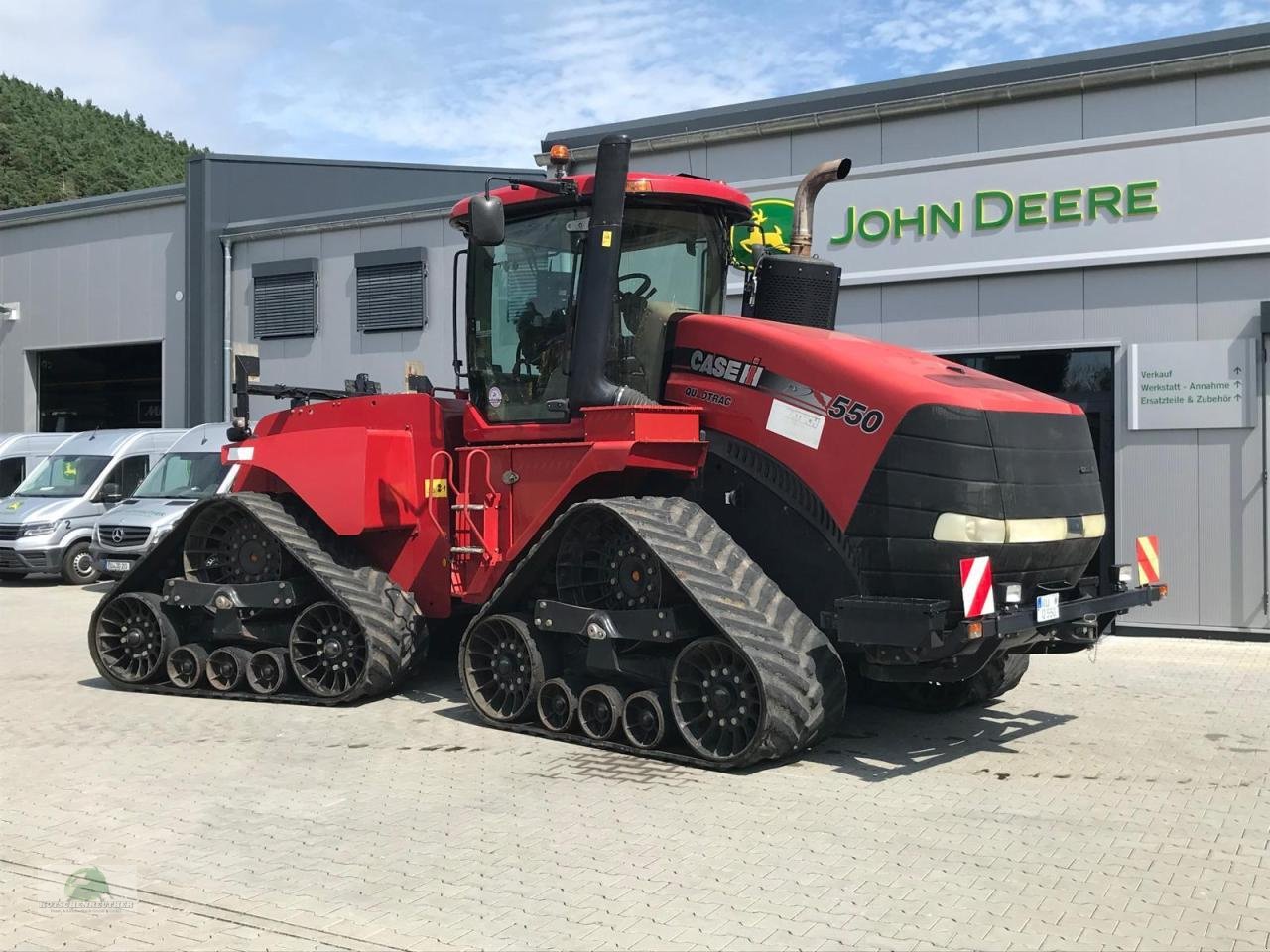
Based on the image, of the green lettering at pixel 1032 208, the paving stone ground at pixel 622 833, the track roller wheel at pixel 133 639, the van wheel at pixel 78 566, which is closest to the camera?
the paving stone ground at pixel 622 833

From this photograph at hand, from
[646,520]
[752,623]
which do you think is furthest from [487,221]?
[752,623]

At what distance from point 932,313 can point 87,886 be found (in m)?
10.3

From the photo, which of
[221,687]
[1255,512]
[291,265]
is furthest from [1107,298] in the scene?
[291,265]

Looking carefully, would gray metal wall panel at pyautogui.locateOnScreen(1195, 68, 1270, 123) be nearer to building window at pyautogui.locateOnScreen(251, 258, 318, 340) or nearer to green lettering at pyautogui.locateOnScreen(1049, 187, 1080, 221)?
green lettering at pyautogui.locateOnScreen(1049, 187, 1080, 221)

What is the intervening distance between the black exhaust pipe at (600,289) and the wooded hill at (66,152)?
5481 cm

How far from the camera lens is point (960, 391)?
6.67m

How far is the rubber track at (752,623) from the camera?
6480 millimetres

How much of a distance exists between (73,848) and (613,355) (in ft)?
13.0

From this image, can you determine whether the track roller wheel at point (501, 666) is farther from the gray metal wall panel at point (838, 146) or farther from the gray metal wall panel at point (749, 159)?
the gray metal wall panel at point (749, 159)

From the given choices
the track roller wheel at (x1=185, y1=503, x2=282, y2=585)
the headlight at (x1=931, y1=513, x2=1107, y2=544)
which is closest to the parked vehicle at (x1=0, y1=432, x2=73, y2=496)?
the track roller wheel at (x1=185, y1=503, x2=282, y2=585)

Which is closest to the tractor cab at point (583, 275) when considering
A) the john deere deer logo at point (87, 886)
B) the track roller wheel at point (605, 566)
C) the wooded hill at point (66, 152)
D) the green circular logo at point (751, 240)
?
the green circular logo at point (751, 240)

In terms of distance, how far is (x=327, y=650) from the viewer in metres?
8.53

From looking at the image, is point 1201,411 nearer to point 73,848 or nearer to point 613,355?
point 613,355

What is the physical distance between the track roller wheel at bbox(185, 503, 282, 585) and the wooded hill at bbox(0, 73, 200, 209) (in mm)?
52578
